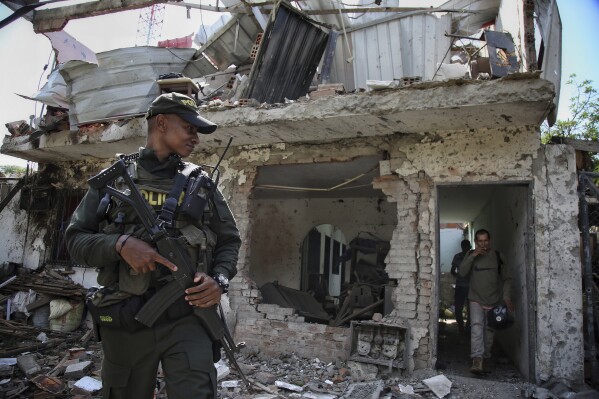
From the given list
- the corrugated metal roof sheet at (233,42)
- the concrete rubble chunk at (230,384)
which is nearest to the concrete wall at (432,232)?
the concrete rubble chunk at (230,384)

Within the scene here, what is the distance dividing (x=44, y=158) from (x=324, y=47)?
5497mm

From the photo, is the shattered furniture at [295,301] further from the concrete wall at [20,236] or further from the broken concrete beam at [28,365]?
the concrete wall at [20,236]

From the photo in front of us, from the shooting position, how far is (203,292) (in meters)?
1.92

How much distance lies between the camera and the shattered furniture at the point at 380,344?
485 centimetres

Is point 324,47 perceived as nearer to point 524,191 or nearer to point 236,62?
point 236,62

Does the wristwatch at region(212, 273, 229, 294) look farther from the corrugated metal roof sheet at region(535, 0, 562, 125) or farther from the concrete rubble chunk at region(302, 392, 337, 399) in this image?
the corrugated metal roof sheet at region(535, 0, 562, 125)

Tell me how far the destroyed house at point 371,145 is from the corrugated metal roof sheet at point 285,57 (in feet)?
0.07

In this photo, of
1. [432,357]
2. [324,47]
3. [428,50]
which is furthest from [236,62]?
[432,357]

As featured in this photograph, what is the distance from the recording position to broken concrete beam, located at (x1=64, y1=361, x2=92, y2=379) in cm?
459

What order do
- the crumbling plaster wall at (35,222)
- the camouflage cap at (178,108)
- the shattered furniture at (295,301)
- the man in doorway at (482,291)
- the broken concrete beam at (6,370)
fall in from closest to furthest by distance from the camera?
the camouflage cap at (178,108)
the broken concrete beam at (6,370)
the man in doorway at (482,291)
the shattered furniture at (295,301)
the crumbling plaster wall at (35,222)

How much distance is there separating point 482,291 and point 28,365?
17.7ft

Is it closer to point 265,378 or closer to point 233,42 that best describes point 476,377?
point 265,378

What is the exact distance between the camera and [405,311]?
5055 millimetres

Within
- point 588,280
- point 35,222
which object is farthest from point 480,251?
point 35,222
